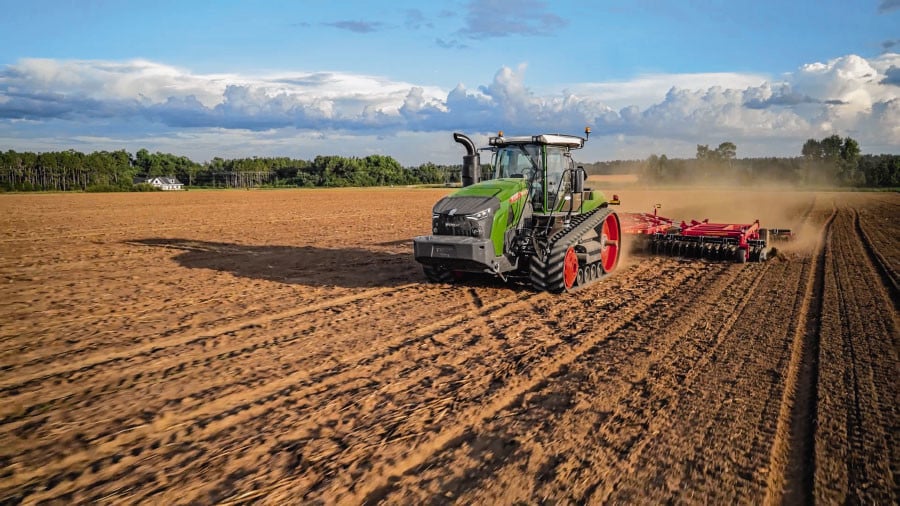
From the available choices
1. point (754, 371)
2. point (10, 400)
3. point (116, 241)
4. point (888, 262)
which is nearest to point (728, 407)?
point (754, 371)

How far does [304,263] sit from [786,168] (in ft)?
251

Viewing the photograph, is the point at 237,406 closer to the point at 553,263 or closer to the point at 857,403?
the point at 857,403

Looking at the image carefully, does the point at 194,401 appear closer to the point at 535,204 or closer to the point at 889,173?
the point at 535,204

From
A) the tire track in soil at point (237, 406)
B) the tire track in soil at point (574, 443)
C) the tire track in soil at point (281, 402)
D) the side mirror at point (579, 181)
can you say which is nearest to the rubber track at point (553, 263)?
the side mirror at point (579, 181)

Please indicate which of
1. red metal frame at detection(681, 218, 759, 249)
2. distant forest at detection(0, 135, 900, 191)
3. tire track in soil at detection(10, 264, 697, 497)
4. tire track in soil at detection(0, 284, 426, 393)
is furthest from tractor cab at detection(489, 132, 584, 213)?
distant forest at detection(0, 135, 900, 191)

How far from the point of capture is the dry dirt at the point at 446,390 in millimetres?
3963

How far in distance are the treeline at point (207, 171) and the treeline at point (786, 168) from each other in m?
34.3

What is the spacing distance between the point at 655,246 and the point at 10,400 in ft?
42.5

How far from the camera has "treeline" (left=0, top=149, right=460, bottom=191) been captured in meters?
94.3

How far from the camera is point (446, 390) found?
5.55 m

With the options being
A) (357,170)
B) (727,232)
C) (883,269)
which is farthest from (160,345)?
(357,170)

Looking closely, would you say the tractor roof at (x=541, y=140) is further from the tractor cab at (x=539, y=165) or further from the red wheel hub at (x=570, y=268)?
the red wheel hub at (x=570, y=268)

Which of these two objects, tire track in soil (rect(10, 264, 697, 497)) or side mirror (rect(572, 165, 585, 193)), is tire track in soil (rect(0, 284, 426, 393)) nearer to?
tire track in soil (rect(10, 264, 697, 497))

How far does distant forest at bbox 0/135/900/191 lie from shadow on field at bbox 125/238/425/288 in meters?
25.1
